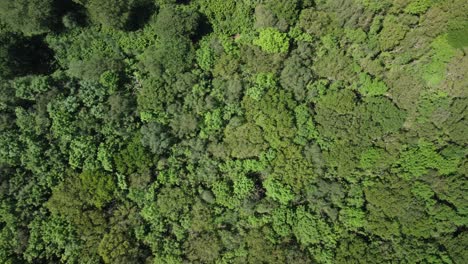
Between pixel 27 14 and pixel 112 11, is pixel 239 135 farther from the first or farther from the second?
pixel 27 14

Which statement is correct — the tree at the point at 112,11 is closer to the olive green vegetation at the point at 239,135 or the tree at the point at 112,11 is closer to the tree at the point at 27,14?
the olive green vegetation at the point at 239,135

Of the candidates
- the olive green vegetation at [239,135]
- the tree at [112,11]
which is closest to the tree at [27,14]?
the olive green vegetation at [239,135]

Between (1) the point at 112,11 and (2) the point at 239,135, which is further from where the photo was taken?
(2) the point at 239,135

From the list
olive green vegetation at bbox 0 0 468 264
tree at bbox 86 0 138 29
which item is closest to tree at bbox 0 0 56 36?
olive green vegetation at bbox 0 0 468 264

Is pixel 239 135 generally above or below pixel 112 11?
below

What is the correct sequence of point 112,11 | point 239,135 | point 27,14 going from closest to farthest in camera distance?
point 27,14 → point 112,11 → point 239,135

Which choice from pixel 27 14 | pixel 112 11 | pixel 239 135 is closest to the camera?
pixel 27 14

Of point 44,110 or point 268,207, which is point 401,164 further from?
point 44,110

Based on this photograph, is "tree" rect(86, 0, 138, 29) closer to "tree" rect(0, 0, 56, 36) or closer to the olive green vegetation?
the olive green vegetation

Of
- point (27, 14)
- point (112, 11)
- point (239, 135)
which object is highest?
point (112, 11)

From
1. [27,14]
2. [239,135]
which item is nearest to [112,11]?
[27,14]
